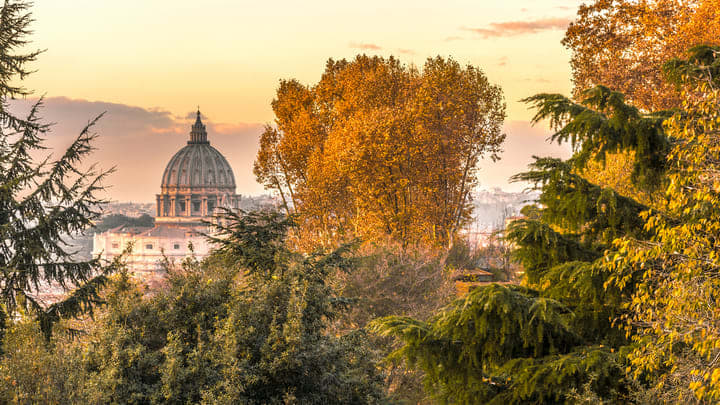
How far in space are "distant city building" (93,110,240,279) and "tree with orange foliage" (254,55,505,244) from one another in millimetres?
130139

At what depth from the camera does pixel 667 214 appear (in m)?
6.74

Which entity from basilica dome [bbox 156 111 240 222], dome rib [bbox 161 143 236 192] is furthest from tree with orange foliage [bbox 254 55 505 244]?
dome rib [bbox 161 143 236 192]

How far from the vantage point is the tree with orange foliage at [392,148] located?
21.9 meters

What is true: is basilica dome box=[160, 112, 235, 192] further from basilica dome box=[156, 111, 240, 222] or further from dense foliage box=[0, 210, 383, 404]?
dense foliage box=[0, 210, 383, 404]

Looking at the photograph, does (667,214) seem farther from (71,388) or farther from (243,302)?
(71,388)

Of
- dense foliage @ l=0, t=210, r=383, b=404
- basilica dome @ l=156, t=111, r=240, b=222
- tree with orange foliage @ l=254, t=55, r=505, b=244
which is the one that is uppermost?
basilica dome @ l=156, t=111, r=240, b=222

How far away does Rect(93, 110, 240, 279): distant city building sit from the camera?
153250 mm

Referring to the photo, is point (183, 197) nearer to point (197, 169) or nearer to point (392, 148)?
point (197, 169)

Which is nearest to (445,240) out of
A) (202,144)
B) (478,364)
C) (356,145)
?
(356,145)

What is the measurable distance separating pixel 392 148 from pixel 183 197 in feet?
464

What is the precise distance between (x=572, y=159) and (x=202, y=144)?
521 feet

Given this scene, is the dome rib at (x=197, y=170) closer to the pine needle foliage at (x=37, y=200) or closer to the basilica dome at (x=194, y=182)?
the basilica dome at (x=194, y=182)

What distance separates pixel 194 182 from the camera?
15625 centimetres

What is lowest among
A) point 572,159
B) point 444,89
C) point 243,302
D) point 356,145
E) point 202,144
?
point 243,302
